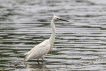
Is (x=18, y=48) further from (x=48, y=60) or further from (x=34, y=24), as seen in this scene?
(x=34, y=24)

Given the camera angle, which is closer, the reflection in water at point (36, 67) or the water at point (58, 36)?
the reflection in water at point (36, 67)

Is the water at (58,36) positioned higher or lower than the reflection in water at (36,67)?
lower

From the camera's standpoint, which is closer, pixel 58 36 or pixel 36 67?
pixel 36 67

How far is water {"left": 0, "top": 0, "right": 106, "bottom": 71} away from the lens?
56.7 ft

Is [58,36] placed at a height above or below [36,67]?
below

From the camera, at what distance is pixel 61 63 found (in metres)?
17.5

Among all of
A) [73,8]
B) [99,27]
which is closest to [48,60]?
[99,27]

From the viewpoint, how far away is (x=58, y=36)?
2495 cm

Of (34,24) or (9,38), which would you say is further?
(34,24)

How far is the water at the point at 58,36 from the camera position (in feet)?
56.7

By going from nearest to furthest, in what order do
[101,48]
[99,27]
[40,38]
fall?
[101,48] < [40,38] < [99,27]

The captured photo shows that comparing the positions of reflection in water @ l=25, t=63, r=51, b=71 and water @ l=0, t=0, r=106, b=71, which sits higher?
reflection in water @ l=25, t=63, r=51, b=71

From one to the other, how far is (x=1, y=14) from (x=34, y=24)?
6656 millimetres

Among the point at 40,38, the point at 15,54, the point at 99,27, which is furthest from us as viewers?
the point at 99,27
